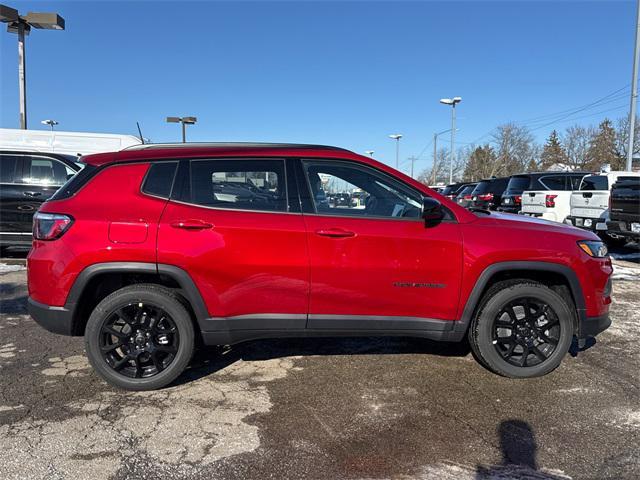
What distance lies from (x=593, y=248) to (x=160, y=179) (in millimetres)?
3474

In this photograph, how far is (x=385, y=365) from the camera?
401 centimetres

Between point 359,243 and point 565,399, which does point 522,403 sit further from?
point 359,243

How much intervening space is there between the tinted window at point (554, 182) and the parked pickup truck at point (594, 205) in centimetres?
129

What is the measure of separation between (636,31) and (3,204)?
18359 millimetres

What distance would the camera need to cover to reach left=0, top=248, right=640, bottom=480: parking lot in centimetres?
256

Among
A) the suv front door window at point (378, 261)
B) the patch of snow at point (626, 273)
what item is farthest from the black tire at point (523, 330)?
the patch of snow at point (626, 273)

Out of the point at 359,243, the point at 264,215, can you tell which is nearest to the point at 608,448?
the point at 359,243

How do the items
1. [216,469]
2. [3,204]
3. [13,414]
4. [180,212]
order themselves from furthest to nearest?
[3,204], [180,212], [13,414], [216,469]

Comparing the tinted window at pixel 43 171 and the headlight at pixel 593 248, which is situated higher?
the tinted window at pixel 43 171

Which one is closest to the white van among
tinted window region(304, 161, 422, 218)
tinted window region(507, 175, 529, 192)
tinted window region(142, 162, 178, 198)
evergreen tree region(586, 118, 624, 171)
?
tinted window region(142, 162, 178, 198)

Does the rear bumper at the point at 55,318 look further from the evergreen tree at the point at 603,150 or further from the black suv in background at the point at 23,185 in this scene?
the evergreen tree at the point at 603,150

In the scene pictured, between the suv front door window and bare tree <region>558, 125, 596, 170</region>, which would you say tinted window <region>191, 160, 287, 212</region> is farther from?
bare tree <region>558, 125, 596, 170</region>

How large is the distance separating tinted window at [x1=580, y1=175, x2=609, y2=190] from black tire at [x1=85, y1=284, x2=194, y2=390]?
11529mm

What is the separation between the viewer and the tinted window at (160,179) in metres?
3.39
